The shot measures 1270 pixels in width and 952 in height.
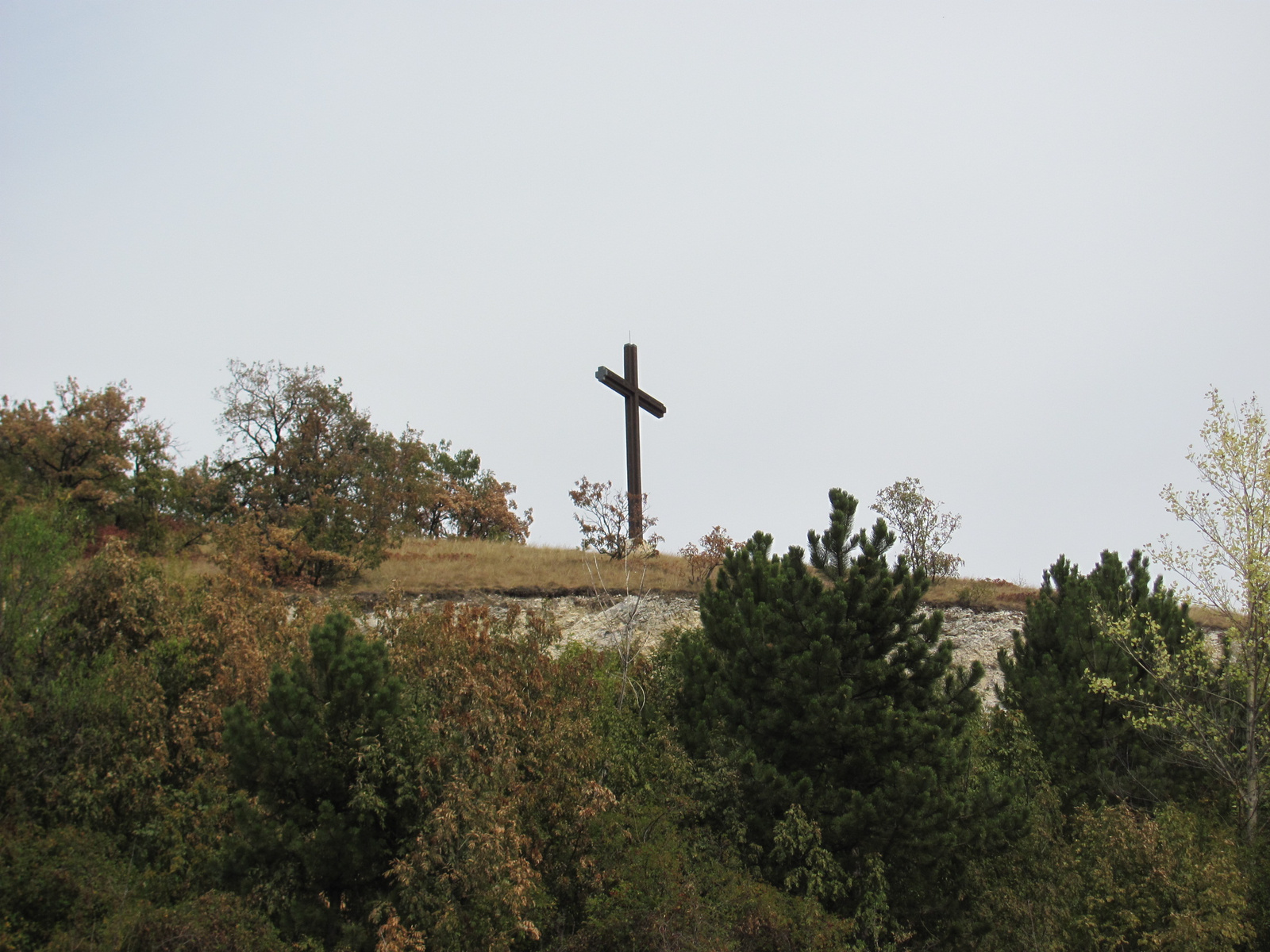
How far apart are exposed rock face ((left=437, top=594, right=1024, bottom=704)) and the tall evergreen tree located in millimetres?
3772

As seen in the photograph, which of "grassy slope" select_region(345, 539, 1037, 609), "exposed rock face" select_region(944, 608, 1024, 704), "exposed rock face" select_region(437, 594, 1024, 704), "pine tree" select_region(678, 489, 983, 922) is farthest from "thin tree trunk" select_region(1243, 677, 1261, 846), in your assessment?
"grassy slope" select_region(345, 539, 1037, 609)

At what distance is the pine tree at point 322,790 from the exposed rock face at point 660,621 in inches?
413

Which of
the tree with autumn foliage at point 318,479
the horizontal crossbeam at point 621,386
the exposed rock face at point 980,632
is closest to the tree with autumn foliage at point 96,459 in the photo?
the tree with autumn foliage at point 318,479

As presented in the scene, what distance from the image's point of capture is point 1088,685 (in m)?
17.7

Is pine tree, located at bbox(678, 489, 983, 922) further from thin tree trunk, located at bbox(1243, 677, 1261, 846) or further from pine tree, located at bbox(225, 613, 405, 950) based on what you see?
pine tree, located at bbox(225, 613, 405, 950)

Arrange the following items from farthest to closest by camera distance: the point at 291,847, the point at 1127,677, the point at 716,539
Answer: the point at 716,539, the point at 1127,677, the point at 291,847

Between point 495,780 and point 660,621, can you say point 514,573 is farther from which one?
point 495,780

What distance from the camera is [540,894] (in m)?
11.8

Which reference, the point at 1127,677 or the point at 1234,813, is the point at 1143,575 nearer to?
the point at 1127,677

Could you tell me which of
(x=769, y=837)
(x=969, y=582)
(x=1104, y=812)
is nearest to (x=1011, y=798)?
(x=1104, y=812)

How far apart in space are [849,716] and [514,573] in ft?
50.8

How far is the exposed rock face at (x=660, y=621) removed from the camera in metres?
23.1

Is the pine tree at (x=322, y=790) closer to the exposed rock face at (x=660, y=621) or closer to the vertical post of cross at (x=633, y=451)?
the exposed rock face at (x=660, y=621)

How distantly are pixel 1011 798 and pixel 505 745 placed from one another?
7491 mm
